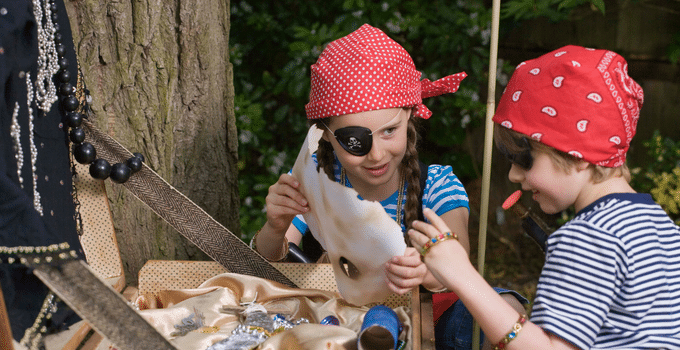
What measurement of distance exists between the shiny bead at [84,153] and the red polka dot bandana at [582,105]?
2.49 feet

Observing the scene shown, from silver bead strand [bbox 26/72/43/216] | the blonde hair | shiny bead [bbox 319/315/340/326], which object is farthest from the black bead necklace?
the blonde hair

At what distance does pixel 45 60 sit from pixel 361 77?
21.2 inches

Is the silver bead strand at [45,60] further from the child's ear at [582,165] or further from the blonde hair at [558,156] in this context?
the child's ear at [582,165]

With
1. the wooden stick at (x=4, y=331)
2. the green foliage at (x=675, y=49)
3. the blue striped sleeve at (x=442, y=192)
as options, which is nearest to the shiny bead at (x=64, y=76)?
the wooden stick at (x=4, y=331)

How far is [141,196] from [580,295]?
0.82 metres

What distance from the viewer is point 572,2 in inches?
67.2

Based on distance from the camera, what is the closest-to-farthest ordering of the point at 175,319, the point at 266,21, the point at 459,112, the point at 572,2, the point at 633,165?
1. the point at 175,319
2. the point at 572,2
3. the point at 266,21
4. the point at 459,112
5. the point at 633,165

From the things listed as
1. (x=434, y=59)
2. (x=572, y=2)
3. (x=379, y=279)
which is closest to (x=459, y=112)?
(x=434, y=59)

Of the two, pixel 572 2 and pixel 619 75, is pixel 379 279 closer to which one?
pixel 619 75

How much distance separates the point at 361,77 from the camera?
1014mm

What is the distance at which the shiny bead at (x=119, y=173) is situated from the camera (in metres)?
1.03

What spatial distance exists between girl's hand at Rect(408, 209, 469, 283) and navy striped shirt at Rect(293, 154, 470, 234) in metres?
0.35

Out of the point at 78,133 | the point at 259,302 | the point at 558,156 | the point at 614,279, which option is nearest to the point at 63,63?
the point at 78,133

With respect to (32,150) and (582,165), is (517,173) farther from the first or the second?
(32,150)
